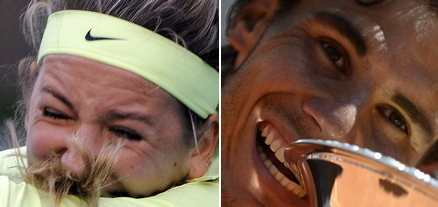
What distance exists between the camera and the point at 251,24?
30.7 inches

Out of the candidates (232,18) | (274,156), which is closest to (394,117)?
(274,156)

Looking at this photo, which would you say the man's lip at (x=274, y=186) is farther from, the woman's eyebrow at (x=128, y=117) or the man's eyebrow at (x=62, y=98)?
the man's eyebrow at (x=62, y=98)

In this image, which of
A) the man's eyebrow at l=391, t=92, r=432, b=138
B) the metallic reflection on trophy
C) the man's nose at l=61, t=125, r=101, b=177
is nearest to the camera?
the metallic reflection on trophy

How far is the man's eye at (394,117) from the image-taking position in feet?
2.38

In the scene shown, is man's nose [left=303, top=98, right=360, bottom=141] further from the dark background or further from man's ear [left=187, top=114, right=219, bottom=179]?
the dark background

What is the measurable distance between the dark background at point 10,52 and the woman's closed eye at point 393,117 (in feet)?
1.95

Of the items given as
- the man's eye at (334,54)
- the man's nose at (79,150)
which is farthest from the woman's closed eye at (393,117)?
the man's nose at (79,150)

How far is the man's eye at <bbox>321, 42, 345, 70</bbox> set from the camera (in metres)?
0.74

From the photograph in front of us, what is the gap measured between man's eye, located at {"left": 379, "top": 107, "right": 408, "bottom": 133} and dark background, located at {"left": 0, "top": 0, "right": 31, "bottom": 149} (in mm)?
595

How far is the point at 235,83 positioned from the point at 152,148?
0.76ft

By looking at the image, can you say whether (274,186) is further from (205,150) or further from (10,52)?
(10,52)

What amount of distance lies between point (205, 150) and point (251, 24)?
27 cm

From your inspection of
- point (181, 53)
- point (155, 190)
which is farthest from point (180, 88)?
point (155, 190)

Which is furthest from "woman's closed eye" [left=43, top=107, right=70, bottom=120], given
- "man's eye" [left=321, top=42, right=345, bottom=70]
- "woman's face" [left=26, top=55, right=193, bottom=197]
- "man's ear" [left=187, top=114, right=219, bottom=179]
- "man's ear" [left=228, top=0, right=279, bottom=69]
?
"man's eye" [left=321, top=42, right=345, bottom=70]
